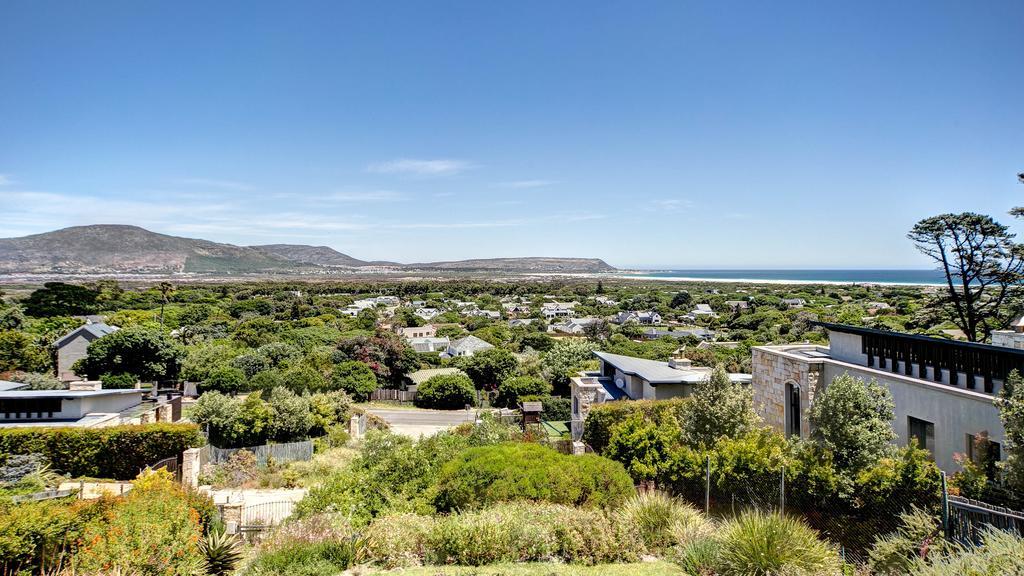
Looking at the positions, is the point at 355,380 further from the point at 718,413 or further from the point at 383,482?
the point at 718,413

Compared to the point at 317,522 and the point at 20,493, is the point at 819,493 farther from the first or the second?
the point at 20,493

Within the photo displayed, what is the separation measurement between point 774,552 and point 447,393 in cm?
3018

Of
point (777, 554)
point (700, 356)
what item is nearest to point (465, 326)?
point (700, 356)

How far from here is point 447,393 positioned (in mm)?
36031

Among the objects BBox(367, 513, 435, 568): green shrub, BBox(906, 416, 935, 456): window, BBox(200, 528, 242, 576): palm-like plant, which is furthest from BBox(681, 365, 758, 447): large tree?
BBox(200, 528, 242, 576): palm-like plant

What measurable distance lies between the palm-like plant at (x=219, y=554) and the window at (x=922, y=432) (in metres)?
13.8

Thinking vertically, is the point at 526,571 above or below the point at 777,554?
below

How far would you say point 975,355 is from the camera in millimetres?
11258

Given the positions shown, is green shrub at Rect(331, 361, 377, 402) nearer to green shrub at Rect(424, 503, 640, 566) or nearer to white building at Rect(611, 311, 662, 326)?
green shrub at Rect(424, 503, 640, 566)

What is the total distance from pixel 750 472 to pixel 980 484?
3.64 m

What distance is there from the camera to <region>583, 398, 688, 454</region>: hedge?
54.7 ft

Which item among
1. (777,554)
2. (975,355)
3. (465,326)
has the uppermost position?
(975,355)

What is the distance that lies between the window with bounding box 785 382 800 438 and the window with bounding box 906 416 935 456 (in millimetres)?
3116

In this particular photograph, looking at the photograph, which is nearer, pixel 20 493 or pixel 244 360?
pixel 20 493
